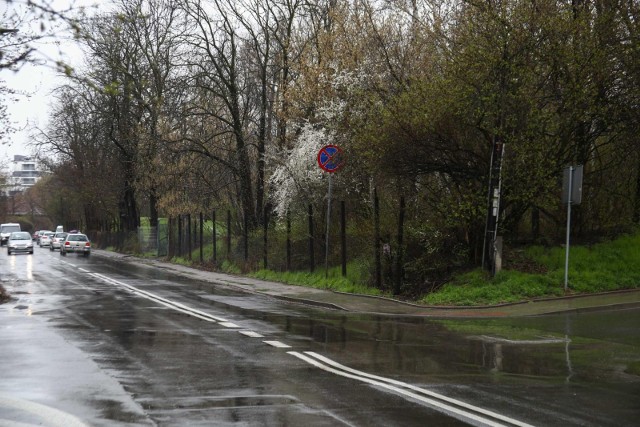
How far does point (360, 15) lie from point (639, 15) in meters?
9.45

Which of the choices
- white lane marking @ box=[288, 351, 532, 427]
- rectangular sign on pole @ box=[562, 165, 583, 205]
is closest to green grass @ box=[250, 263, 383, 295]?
rectangular sign on pole @ box=[562, 165, 583, 205]

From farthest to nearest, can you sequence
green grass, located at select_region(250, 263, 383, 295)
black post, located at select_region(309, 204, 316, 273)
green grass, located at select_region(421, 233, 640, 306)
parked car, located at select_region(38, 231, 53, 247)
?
1. parked car, located at select_region(38, 231, 53, 247)
2. black post, located at select_region(309, 204, 316, 273)
3. green grass, located at select_region(250, 263, 383, 295)
4. green grass, located at select_region(421, 233, 640, 306)

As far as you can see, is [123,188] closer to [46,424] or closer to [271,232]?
[271,232]

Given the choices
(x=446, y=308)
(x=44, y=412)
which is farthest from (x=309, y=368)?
(x=446, y=308)


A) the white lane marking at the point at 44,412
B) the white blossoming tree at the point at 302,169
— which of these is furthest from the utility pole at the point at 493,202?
the white lane marking at the point at 44,412

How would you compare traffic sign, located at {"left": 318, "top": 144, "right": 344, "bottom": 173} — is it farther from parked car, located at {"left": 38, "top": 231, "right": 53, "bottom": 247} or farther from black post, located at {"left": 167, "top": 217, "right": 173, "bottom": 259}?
parked car, located at {"left": 38, "top": 231, "right": 53, "bottom": 247}

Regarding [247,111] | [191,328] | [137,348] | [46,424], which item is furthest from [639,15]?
[247,111]

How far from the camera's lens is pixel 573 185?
1816cm

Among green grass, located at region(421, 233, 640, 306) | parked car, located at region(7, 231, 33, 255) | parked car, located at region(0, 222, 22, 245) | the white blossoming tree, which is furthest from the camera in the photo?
parked car, located at region(0, 222, 22, 245)

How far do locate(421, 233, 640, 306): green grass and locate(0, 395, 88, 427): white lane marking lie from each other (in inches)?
468

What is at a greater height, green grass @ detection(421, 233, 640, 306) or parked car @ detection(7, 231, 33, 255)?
green grass @ detection(421, 233, 640, 306)

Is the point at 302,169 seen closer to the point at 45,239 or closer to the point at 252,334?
the point at 252,334

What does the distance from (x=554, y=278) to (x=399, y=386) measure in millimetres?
11100

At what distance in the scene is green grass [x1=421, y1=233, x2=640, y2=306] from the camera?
60.2ft
